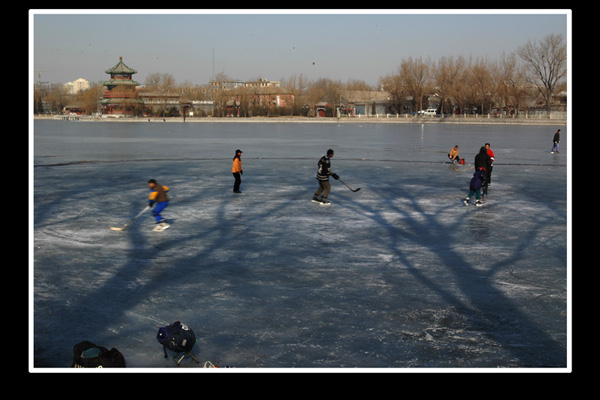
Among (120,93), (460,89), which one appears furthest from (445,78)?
(120,93)

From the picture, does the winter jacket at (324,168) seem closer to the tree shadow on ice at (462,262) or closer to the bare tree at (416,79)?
the tree shadow on ice at (462,262)

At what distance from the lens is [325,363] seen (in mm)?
5742

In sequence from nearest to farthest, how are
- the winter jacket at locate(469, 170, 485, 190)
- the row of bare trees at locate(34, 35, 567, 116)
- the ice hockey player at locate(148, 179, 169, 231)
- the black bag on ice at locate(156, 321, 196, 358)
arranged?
the black bag on ice at locate(156, 321, 196, 358) → the ice hockey player at locate(148, 179, 169, 231) → the winter jacket at locate(469, 170, 485, 190) → the row of bare trees at locate(34, 35, 567, 116)

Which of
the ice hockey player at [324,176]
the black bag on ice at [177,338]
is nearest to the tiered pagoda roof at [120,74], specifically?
the ice hockey player at [324,176]

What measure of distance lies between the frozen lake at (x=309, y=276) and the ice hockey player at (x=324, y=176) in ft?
1.19

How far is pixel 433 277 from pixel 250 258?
2.93m

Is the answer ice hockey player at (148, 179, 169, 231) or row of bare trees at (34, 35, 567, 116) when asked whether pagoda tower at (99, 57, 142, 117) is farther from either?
ice hockey player at (148, 179, 169, 231)

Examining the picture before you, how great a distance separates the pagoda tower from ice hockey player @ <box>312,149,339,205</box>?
112 m

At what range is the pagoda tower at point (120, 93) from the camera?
123 meters

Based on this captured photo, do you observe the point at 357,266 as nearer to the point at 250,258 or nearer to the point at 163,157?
the point at 250,258

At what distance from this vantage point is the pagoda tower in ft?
405

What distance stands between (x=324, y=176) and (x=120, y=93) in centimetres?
11903

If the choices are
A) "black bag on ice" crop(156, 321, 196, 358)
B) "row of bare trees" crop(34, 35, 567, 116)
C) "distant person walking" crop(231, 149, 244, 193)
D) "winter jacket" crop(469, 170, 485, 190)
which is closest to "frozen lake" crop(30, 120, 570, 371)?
"black bag on ice" crop(156, 321, 196, 358)

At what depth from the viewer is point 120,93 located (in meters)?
125
